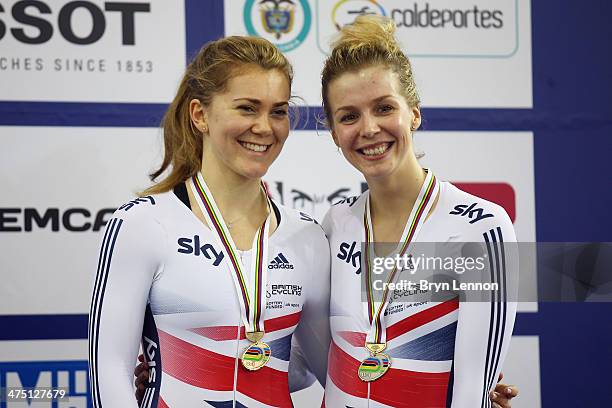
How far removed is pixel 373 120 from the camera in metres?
2.00

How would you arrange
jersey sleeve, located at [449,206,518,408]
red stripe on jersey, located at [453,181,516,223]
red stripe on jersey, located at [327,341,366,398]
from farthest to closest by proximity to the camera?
1. red stripe on jersey, located at [453,181,516,223]
2. red stripe on jersey, located at [327,341,366,398]
3. jersey sleeve, located at [449,206,518,408]

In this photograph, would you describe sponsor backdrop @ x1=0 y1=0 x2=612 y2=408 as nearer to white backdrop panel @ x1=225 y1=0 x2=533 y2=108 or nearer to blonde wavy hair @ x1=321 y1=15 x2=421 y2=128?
white backdrop panel @ x1=225 y1=0 x2=533 y2=108

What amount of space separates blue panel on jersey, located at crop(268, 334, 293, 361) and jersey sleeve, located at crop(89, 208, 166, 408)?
335 millimetres

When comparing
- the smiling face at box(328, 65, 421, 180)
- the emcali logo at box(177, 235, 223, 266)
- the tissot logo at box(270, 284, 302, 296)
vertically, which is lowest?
the tissot logo at box(270, 284, 302, 296)

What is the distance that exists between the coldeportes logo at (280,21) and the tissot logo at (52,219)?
908 millimetres

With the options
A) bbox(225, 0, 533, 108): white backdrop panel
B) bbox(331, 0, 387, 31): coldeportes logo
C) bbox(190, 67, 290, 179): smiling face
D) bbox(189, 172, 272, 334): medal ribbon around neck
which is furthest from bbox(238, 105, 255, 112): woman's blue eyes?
bbox(331, 0, 387, 31): coldeportes logo

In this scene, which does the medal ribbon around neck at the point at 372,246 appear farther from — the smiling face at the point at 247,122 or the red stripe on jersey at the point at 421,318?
the smiling face at the point at 247,122

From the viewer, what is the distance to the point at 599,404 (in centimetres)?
333

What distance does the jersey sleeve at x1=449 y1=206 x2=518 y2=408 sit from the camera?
1.85 meters

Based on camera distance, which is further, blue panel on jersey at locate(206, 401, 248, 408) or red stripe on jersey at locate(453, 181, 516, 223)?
red stripe on jersey at locate(453, 181, 516, 223)

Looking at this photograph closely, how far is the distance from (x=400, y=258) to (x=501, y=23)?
5.46 feet

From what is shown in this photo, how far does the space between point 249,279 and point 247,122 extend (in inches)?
15.5
